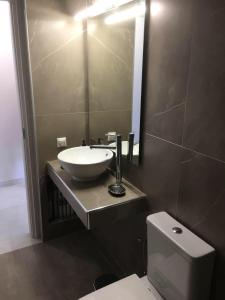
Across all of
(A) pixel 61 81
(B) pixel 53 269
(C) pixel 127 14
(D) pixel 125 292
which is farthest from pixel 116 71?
(B) pixel 53 269

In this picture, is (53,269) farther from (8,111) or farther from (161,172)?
(8,111)

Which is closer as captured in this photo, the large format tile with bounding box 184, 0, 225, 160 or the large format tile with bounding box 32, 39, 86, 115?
the large format tile with bounding box 184, 0, 225, 160

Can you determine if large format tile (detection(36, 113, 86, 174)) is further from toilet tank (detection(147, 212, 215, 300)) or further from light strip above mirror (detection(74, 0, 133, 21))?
toilet tank (detection(147, 212, 215, 300))

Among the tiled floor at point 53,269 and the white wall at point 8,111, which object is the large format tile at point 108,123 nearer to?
the tiled floor at point 53,269

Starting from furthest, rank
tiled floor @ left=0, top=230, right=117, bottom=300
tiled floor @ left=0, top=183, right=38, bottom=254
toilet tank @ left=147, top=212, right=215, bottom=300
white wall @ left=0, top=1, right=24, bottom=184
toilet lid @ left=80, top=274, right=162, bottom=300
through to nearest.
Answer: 1. white wall @ left=0, top=1, right=24, bottom=184
2. tiled floor @ left=0, top=183, right=38, bottom=254
3. tiled floor @ left=0, top=230, right=117, bottom=300
4. toilet lid @ left=80, top=274, right=162, bottom=300
5. toilet tank @ left=147, top=212, right=215, bottom=300

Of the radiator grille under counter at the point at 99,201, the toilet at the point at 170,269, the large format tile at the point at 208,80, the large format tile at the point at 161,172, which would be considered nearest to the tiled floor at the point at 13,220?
the radiator grille under counter at the point at 99,201

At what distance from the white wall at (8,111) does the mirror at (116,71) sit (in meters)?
1.35

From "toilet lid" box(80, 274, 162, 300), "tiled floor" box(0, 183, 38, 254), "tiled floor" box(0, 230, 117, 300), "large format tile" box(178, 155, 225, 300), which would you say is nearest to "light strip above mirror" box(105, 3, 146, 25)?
"large format tile" box(178, 155, 225, 300)

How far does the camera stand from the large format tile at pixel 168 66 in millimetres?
1146

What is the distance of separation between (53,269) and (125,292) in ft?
3.18

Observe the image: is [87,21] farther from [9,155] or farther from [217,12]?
[9,155]

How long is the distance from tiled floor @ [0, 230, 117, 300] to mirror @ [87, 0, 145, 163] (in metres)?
1.01

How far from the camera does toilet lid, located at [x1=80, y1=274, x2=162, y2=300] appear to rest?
4.17 ft

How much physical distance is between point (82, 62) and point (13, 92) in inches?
58.6
